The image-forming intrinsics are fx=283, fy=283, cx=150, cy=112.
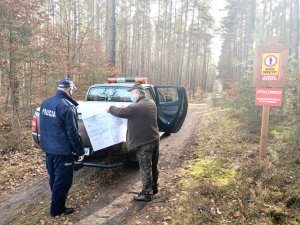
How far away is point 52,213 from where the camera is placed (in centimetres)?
488

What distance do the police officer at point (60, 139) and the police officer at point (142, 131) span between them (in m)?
0.82

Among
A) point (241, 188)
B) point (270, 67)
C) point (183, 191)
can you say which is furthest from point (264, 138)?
point (183, 191)

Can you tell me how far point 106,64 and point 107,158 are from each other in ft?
29.8

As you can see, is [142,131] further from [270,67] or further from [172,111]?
[270,67]

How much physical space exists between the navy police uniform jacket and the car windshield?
2885 millimetres

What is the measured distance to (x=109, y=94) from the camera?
311 inches

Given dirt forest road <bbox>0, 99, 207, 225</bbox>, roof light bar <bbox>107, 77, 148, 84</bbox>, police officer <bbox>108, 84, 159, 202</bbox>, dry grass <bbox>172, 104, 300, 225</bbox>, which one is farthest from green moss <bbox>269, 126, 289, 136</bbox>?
police officer <bbox>108, 84, 159, 202</bbox>

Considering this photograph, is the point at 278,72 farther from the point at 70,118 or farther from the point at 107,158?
the point at 70,118

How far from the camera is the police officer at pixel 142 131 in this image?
5.16 metres

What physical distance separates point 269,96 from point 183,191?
3.00 metres

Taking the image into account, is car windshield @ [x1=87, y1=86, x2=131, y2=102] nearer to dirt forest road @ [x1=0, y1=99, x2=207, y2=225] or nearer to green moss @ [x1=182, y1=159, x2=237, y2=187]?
dirt forest road @ [x1=0, y1=99, x2=207, y2=225]

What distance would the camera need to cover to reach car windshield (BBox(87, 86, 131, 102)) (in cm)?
770

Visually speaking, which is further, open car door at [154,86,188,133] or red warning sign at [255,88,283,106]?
open car door at [154,86,188,133]

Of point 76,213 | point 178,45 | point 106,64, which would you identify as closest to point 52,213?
point 76,213
